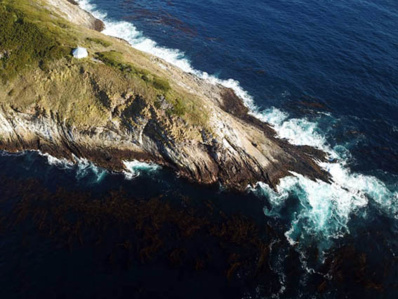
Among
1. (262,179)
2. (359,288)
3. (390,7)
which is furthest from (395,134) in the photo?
(390,7)

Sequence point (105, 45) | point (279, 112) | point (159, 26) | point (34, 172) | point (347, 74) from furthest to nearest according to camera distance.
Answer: point (159, 26) < point (347, 74) < point (279, 112) < point (105, 45) < point (34, 172)

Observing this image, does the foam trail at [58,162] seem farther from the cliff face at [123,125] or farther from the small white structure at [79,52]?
the small white structure at [79,52]

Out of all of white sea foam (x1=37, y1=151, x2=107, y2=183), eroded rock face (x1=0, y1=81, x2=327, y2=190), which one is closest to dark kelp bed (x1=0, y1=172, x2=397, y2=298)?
white sea foam (x1=37, y1=151, x2=107, y2=183)

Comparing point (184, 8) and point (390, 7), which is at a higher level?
point (390, 7)

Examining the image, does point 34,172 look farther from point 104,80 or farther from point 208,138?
point 208,138

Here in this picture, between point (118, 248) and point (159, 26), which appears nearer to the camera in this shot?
point (118, 248)

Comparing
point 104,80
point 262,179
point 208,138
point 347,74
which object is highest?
point 347,74

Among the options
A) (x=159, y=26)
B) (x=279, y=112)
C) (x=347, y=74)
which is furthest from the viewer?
(x=159, y=26)

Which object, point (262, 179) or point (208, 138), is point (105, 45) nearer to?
point (208, 138)
